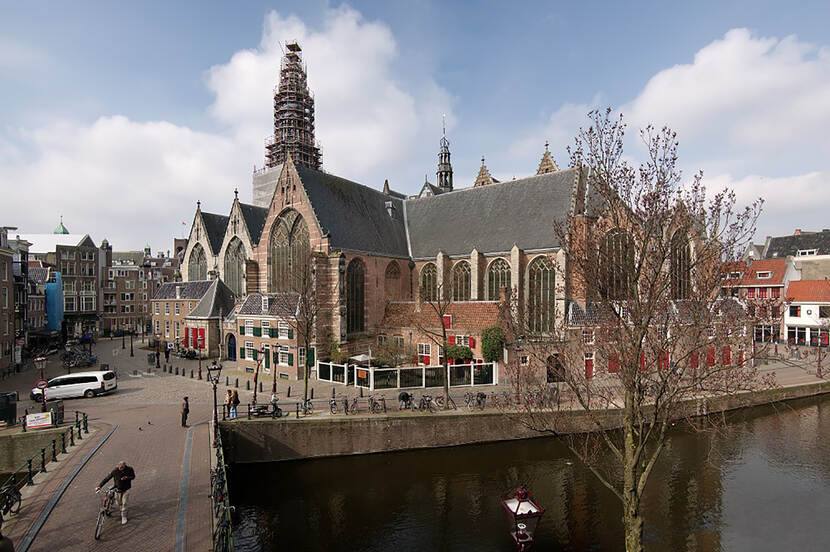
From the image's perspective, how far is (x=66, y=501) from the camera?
13.3 metres

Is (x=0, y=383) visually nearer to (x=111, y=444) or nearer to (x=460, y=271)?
(x=111, y=444)

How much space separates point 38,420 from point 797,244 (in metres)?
78.8

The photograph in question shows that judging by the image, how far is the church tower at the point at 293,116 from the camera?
62.4 m

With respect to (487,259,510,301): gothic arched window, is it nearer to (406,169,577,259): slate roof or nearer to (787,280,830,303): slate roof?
(406,169,577,259): slate roof

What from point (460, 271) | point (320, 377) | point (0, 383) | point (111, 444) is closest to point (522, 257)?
point (460, 271)

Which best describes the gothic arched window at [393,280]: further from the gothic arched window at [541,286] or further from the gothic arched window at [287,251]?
the gothic arched window at [541,286]

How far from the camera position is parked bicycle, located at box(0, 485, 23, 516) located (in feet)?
39.7

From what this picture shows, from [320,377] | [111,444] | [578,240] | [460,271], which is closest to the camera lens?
[578,240]

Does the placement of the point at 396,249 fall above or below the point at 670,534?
above

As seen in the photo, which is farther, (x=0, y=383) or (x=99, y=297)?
(x=99, y=297)

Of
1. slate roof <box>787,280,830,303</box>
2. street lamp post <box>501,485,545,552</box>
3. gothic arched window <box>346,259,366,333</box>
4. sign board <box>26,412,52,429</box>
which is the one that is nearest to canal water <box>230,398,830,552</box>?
street lamp post <box>501,485,545,552</box>

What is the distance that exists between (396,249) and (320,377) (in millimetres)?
14351

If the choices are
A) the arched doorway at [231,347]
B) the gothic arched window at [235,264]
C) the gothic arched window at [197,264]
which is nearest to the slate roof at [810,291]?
the arched doorway at [231,347]

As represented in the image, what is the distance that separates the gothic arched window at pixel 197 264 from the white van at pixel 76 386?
26946 millimetres
